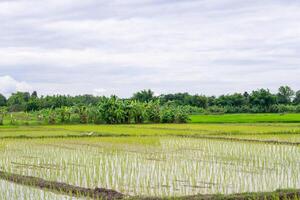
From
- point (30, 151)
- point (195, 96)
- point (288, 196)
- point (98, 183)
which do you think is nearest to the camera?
point (288, 196)

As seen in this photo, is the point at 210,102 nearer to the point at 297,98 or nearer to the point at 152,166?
the point at 297,98

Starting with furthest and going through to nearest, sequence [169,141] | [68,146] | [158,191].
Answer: [169,141]
[68,146]
[158,191]

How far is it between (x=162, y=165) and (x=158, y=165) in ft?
0.31

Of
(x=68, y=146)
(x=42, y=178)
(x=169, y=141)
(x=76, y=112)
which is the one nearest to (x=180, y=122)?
(x=76, y=112)

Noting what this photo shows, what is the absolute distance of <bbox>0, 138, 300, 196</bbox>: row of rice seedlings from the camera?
849cm

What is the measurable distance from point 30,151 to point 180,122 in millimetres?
18648

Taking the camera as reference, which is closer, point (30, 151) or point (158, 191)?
point (158, 191)

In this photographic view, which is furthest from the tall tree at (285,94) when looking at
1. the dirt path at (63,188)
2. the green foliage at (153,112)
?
the dirt path at (63,188)

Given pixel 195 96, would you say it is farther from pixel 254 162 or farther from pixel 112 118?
pixel 254 162

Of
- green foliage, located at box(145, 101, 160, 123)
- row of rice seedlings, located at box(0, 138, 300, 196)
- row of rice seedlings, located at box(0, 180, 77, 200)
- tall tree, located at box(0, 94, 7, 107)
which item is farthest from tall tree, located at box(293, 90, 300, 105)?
row of rice seedlings, located at box(0, 180, 77, 200)

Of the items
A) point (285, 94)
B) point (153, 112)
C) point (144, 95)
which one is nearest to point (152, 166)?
point (153, 112)

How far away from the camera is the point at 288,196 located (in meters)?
7.14

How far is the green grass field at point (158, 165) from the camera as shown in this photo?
8.14m

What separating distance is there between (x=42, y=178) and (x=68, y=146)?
20.6 ft
